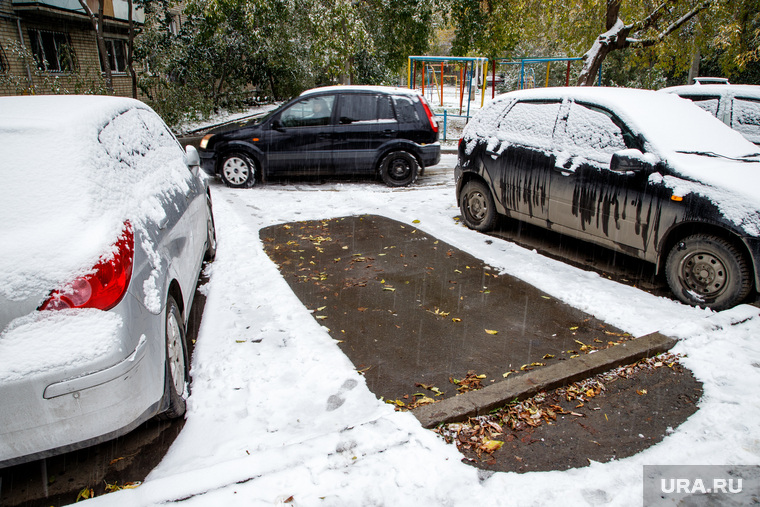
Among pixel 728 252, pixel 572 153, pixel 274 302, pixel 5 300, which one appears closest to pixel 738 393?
pixel 728 252

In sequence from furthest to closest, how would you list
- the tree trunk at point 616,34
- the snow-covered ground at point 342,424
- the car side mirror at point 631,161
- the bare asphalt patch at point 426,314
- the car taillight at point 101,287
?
the tree trunk at point 616,34
the car side mirror at point 631,161
the bare asphalt patch at point 426,314
the snow-covered ground at point 342,424
the car taillight at point 101,287

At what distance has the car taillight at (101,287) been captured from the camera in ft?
7.28

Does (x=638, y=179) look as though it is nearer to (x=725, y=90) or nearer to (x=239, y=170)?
(x=725, y=90)

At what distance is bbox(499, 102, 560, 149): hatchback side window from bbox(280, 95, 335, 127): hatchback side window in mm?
3913

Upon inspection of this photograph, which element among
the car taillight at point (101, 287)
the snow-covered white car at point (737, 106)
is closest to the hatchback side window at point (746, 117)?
the snow-covered white car at point (737, 106)

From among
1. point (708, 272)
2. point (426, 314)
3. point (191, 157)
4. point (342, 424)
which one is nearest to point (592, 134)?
point (708, 272)

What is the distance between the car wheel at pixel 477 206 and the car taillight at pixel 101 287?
4.82m

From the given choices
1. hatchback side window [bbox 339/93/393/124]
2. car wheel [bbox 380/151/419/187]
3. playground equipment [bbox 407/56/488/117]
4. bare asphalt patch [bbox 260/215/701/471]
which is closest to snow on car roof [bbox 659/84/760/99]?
car wheel [bbox 380/151/419/187]

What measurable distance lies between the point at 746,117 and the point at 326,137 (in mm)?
6510

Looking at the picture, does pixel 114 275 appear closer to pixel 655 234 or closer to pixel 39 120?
pixel 39 120

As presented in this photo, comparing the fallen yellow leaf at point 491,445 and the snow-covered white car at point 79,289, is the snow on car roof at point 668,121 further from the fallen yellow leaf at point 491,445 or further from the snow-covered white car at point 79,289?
the snow-covered white car at point 79,289

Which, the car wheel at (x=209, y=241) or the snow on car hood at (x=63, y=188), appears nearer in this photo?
the snow on car hood at (x=63, y=188)

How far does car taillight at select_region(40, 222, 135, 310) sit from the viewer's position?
2.22 m

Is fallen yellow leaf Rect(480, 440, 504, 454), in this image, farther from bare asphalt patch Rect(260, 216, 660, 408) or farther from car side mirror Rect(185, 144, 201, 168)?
car side mirror Rect(185, 144, 201, 168)
